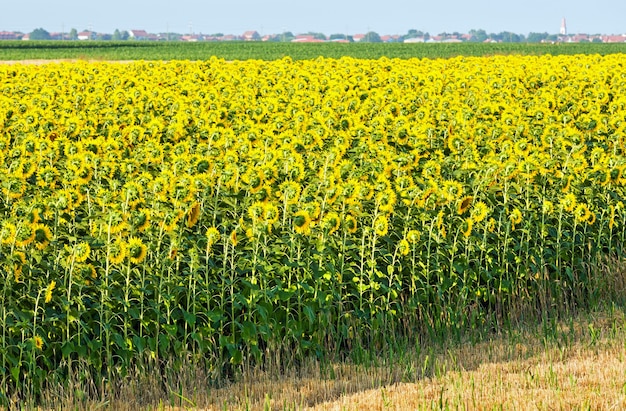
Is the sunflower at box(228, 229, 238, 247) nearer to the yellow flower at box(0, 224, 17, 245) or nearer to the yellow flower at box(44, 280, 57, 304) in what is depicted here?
the yellow flower at box(44, 280, 57, 304)

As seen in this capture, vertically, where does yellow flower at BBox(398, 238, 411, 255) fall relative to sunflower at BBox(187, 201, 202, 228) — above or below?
below

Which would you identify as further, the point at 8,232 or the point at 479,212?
the point at 479,212

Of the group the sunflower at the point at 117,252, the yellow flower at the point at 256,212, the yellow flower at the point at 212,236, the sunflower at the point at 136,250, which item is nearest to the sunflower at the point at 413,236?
the yellow flower at the point at 256,212

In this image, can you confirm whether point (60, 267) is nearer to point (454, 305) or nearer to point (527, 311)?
point (454, 305)

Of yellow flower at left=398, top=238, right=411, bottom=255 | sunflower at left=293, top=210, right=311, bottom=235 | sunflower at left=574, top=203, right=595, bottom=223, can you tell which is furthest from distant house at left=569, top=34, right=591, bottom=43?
sunflower at left=293, top=210, right=311, bottom=235

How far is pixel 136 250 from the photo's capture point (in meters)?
6.67

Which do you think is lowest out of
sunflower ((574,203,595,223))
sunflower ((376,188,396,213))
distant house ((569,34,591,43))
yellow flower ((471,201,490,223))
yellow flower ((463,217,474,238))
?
distant house ((569,34,591,43))

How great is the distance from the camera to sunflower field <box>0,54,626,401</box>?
664cm

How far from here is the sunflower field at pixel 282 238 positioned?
6641 mm

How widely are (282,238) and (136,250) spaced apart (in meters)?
1.18

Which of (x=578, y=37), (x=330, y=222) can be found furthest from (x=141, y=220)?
(x=578, y=37)

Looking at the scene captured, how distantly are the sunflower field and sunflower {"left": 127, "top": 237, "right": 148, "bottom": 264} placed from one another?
0.7 inches

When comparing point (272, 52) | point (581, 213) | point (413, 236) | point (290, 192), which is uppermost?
A: point (290, 192)

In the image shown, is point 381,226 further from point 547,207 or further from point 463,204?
point 547,207
